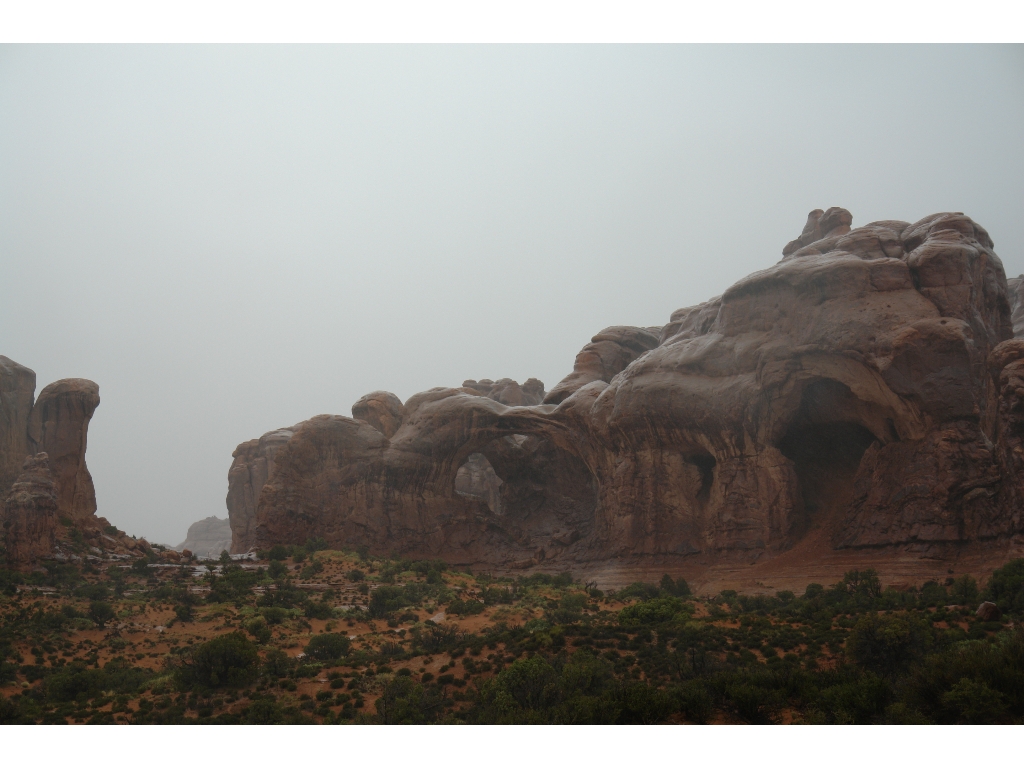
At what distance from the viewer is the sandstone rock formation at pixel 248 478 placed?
6317 centimetres

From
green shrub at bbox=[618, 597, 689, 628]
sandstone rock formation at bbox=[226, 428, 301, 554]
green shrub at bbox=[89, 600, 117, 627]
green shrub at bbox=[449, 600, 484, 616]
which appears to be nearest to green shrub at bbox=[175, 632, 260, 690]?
green shrub at bbox=[89, 600, 117, 627]

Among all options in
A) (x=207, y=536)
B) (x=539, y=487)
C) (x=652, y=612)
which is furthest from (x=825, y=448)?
(x=207, y=536)

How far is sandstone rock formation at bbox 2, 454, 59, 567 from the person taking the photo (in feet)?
111

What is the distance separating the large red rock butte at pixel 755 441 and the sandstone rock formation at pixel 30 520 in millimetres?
10776

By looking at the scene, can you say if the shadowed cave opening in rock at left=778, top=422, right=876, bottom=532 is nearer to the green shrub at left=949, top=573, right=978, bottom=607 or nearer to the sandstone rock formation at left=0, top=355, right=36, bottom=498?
the green shrub at left=949, top=573, right=978, bottom=607

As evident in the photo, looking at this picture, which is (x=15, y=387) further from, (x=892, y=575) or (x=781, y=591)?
(x=892, y=575)

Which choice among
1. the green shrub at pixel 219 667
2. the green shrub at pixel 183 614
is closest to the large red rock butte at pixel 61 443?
the green shrub at pixel 183 614

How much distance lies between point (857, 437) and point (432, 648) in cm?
2144

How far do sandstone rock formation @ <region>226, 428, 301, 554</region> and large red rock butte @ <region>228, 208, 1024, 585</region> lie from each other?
1765cm

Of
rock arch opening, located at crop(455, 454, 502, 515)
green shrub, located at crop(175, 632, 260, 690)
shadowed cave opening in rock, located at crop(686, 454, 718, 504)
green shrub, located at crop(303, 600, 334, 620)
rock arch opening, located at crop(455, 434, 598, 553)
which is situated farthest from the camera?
rock arch opening, located at crop(455, 454, 502, 515)

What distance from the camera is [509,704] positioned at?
16.4m

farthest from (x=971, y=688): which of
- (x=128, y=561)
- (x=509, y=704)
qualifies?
(x=128, y=561)

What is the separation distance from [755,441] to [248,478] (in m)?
45.3

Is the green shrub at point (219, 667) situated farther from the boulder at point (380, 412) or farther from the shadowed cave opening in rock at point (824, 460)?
the boulder at point (380, 412)
